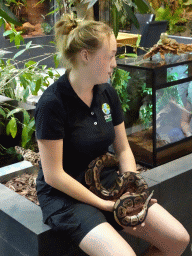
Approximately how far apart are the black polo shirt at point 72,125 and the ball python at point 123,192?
52 mm

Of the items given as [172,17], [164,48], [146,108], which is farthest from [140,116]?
[172,17]

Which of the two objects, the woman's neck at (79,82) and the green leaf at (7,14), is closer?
the green leaf at (7,14)

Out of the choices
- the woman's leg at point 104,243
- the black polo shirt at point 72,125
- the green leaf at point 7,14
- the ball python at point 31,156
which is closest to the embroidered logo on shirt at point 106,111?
the black polo shirt at point 72,125

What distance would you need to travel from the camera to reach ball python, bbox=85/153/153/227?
5.96 ft

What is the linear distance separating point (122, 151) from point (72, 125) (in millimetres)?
402

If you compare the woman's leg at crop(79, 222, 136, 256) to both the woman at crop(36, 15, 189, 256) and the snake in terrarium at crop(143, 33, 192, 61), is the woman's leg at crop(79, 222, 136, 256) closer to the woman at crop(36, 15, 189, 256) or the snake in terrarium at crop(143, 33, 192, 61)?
the woman at crop(36, 15, 189, 256)

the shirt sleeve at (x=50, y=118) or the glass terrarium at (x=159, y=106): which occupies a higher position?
the shirt sleeve at (x=50, y=118)

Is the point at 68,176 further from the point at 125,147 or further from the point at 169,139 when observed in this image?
the point at 169,139

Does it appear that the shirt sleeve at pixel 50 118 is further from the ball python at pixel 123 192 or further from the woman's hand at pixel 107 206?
the woman's hand at pixel 107 206

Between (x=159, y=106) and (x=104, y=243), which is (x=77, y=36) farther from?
(x=159, y=106)

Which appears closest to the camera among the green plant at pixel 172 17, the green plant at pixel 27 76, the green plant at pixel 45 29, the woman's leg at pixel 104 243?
the woman's leg at pixel 104 243

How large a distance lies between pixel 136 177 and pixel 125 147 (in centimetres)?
20

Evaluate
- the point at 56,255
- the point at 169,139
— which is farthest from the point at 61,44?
the point at 169,139

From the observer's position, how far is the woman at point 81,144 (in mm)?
1771
